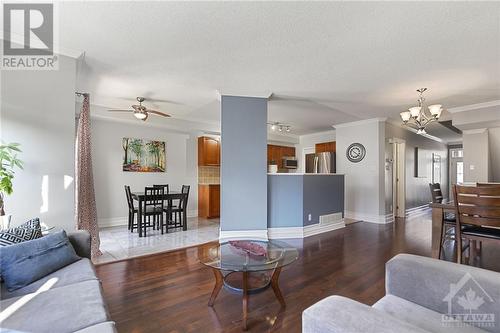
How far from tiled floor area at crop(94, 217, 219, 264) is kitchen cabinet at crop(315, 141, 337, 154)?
13.5 feet

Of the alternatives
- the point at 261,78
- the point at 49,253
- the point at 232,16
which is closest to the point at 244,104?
the point at 261,78

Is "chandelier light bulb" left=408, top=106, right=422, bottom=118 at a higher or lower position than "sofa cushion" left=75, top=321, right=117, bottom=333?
higher

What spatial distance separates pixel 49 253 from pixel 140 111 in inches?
107

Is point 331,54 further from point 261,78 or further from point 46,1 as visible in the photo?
point 46,1

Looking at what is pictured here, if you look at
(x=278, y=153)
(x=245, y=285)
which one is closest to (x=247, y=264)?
(x=245, y=285)

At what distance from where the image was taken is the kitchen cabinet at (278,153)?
25.6ft

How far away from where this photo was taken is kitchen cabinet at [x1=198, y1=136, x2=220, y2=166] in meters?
6.30

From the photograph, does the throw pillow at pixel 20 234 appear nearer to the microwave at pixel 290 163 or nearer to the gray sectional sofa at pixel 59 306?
the gray sectional sofa at pixel 59 306

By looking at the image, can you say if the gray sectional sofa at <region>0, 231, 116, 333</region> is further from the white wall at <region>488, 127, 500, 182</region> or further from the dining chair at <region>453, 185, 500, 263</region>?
the white wall at <region>488, 127, 500, 182</region>

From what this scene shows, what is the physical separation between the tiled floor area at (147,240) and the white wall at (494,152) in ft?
19.0

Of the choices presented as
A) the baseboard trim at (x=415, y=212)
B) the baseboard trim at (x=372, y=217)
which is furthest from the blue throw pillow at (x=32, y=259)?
the baseboard trim at (x=415, y=212)

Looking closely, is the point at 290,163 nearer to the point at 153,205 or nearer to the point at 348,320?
the point at 153,205

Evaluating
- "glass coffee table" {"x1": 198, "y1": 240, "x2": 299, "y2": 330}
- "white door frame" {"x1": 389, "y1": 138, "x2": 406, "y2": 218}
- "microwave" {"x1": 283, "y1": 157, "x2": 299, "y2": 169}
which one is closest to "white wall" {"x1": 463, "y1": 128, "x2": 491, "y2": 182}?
"white door frame" {"x1": 389, "y1": 138, "x2": 406, "y2": 218}

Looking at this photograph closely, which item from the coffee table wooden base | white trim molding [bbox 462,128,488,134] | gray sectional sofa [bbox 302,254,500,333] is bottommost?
the coffee table wooden base
